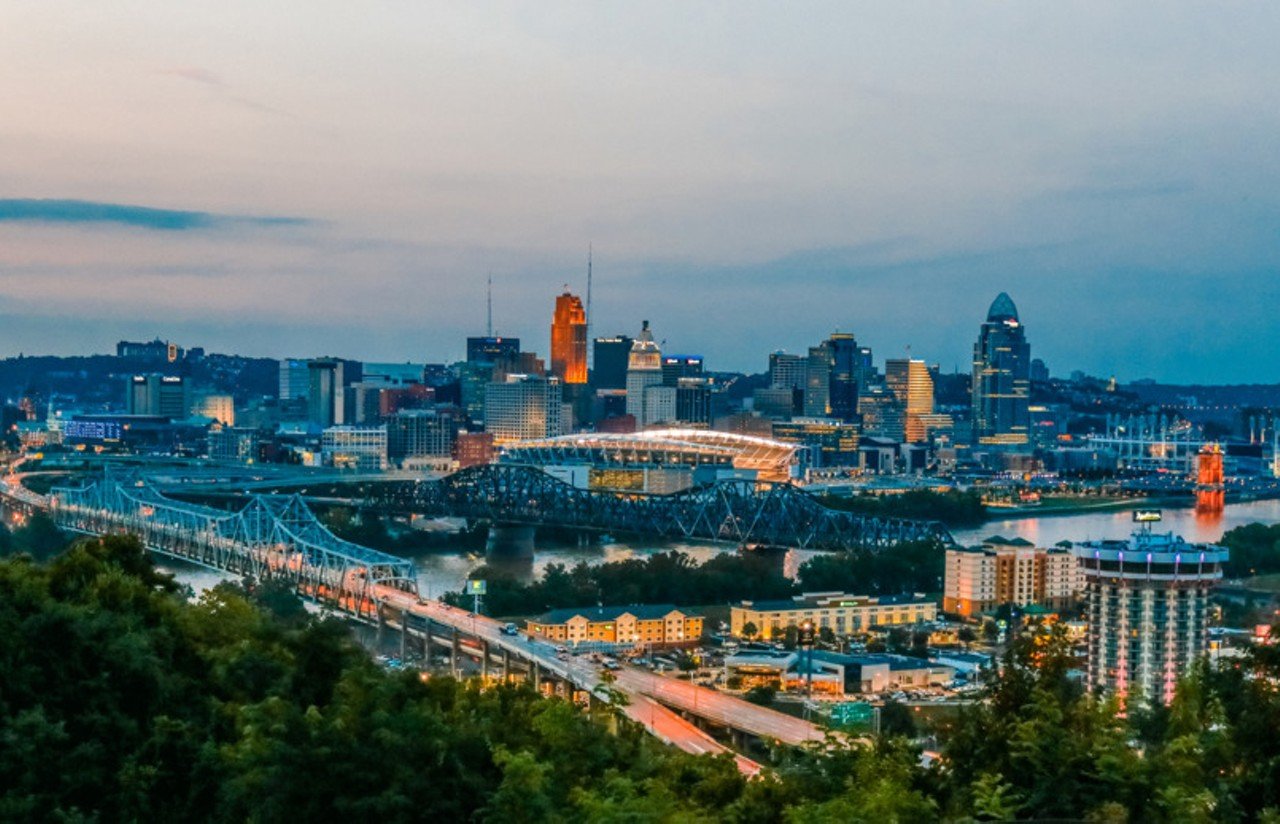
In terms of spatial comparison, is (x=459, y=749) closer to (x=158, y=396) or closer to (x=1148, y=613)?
(x=1148, y=613)

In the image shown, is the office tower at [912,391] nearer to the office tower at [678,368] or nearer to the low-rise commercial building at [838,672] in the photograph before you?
the office tower at [678,368]

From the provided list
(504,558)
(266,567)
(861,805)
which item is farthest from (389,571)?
(861,805)

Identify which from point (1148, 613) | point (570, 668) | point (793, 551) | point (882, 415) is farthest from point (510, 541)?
point (882, 415)

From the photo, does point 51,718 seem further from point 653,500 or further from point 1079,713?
point 653,500

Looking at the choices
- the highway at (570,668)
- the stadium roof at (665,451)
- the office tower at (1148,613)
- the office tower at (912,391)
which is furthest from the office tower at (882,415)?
the office tower at (1148,613)

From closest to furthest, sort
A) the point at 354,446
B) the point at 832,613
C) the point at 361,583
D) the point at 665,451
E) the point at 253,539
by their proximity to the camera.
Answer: the point at 832,613
the point at 361,583
the point at 253,539
the point at 665,451
the point at 354,446

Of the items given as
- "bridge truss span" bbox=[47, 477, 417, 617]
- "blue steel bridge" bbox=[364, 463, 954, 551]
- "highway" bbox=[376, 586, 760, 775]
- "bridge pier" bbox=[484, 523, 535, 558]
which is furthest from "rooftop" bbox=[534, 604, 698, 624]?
"bridge pier" bbox=[484, 523, 535, 558]

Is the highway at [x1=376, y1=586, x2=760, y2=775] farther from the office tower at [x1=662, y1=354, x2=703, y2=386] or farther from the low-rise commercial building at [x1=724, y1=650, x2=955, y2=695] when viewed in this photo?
the office tower at [x1=662, y1=354, x2=703, y2=386]
